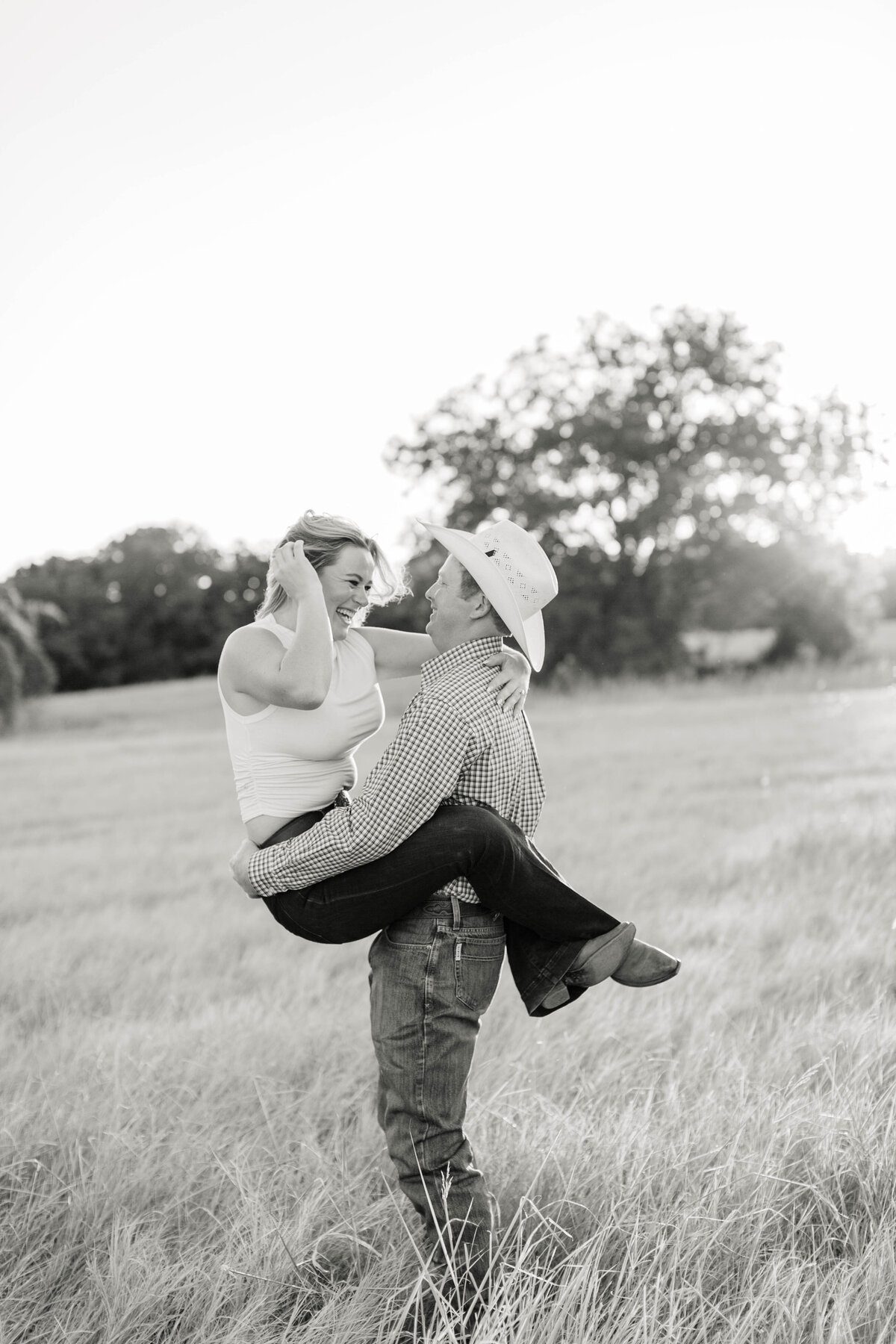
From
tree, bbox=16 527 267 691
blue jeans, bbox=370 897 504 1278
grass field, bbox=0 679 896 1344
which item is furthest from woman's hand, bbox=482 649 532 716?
tree, bbox=16 527 267 691

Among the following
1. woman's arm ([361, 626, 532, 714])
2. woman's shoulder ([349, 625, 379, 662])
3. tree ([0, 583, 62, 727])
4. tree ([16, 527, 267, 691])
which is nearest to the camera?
woman's arm ([361, 626, 532, 714])

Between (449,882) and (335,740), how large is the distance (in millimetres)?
502

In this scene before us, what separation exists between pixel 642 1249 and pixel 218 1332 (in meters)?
1.15

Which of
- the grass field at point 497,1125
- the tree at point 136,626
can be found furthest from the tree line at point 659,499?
the grass field at point 497,1125

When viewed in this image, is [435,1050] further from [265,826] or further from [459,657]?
[459,657]

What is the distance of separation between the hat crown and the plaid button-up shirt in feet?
0.49

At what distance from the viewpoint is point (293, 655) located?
2719 millimetres

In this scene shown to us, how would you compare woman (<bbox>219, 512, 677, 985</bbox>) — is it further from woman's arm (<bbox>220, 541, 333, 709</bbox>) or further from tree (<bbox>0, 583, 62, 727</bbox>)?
tree (<bbox>0, 583, 62, 727</bbox>)

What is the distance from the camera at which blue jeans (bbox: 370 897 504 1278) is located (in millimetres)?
2746

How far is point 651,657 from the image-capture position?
33656 mm

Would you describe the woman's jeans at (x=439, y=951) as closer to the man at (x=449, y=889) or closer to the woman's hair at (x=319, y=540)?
the man at (x=449, y=889)

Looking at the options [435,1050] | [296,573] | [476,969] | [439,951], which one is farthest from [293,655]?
[435,1050]

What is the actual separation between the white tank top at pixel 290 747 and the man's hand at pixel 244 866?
94 mm

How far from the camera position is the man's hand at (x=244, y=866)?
9.05 ft
